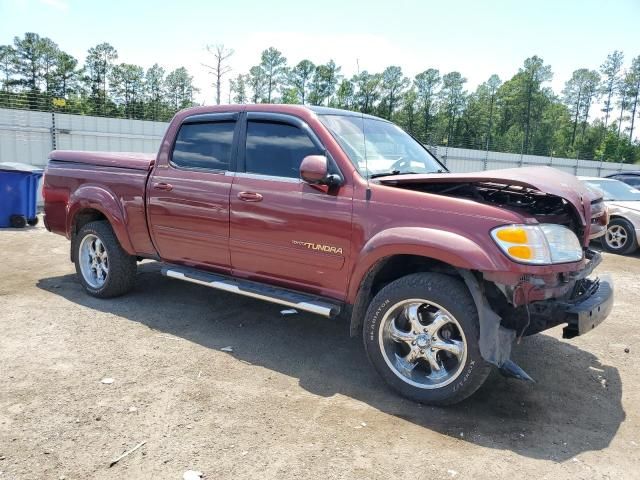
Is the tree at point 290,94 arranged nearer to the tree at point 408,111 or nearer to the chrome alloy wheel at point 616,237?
the tree at point 408,111

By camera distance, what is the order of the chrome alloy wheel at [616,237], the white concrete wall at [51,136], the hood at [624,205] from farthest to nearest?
the white concrete wall at [51,136] < the hood at [624,205] < the chrome alloy wheel at [616,237]

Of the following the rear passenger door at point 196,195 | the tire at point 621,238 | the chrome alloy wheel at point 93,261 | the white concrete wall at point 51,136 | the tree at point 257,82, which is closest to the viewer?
the rear passenger door at point 196,195

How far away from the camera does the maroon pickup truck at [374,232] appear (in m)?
3.21

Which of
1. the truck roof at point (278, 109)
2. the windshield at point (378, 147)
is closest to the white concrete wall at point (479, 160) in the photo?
the windshield at point (378, 147)

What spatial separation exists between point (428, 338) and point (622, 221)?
821 centimetres

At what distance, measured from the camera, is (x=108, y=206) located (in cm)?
519

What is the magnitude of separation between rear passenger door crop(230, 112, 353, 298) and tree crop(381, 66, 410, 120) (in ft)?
211

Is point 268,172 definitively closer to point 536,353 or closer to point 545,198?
point 545,198

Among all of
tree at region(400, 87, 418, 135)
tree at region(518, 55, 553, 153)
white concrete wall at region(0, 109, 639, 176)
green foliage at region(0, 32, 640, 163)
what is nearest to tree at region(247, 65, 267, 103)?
green foliage at region(0, 32, 640, 163)

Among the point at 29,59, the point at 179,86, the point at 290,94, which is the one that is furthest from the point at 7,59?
the point at 290,94

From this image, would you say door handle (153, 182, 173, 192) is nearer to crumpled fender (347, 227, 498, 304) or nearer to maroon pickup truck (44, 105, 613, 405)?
maroon pickup truck (44, 105, 613, 405)

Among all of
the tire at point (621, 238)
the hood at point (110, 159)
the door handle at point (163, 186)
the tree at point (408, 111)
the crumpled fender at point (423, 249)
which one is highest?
the tree at point (408, 111)

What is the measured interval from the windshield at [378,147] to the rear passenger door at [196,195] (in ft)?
3.35

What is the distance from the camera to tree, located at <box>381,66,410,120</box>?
66.7 meters
